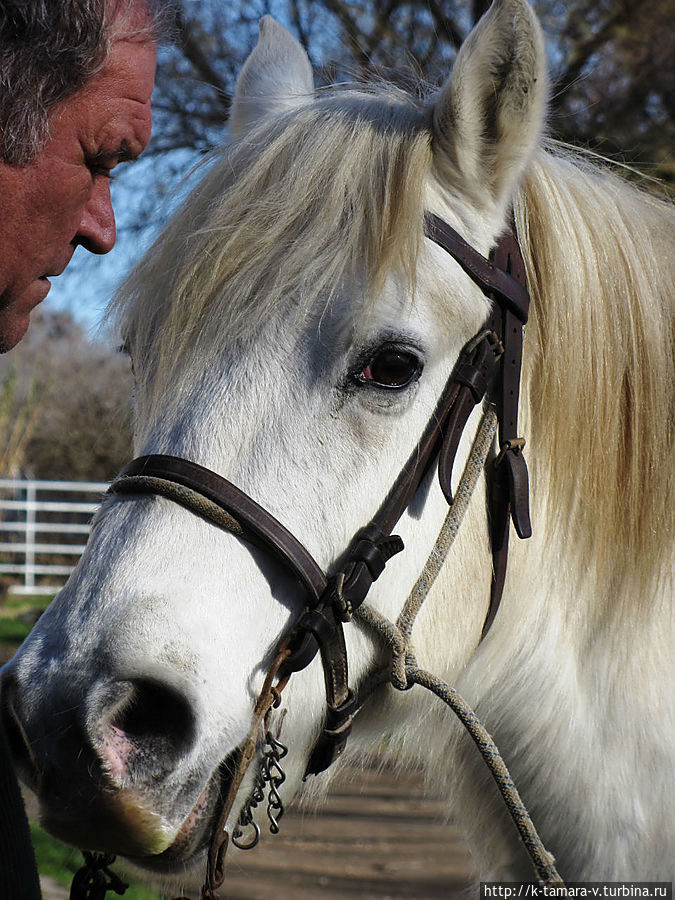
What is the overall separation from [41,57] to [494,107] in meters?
0.96

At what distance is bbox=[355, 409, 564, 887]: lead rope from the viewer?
164cm

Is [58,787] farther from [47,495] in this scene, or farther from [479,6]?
[47,495]

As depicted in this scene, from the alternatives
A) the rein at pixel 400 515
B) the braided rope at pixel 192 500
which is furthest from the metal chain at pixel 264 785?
the braided rope at pixel 192 500

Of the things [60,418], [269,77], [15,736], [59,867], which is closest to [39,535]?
[60,418]


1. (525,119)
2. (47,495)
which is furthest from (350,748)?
(47,495)

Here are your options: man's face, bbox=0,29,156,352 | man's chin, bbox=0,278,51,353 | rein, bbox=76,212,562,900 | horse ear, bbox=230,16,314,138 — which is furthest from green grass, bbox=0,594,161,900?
horse ear, bbox=230,16,314,138

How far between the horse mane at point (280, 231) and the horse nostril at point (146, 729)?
0.62 meters

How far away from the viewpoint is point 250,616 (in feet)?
4.79

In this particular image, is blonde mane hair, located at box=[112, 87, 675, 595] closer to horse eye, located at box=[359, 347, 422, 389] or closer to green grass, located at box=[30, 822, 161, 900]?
horse eye, located at box=[359, 347, 422, 389]

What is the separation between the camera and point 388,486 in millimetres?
1627

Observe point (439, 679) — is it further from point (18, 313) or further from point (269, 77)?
point (269, 77)

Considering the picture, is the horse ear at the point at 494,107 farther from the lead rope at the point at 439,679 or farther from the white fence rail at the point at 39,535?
the white fence rail at the point at 39,535

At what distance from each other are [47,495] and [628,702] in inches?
643

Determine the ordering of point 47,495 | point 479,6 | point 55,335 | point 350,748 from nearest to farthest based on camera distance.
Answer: point 350,748
point 479,6
point 47,495
point 55,335
